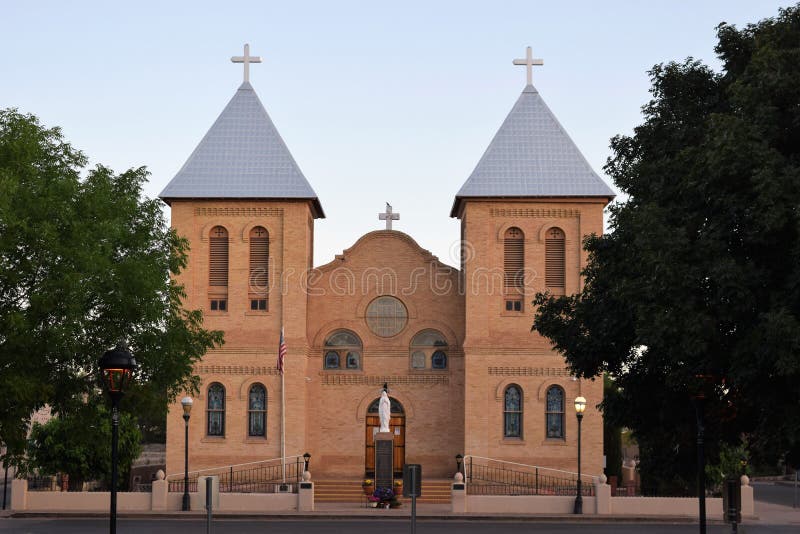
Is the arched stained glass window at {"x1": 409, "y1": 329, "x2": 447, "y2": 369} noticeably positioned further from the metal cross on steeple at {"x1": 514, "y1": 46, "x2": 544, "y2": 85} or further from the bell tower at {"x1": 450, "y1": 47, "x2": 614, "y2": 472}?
the metal cross on steeple at {"x1": 514, "y1": 46, "x2": 544, "y2": 85}

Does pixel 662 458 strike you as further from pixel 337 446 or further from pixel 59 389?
pixel 59 389

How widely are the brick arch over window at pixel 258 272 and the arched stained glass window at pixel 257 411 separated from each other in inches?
118

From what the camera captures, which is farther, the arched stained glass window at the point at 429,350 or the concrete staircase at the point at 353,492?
the arched stained glass window at the point at 429,350

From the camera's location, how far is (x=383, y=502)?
36125mm

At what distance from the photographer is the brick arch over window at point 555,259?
139ft

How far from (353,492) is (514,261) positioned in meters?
10.2

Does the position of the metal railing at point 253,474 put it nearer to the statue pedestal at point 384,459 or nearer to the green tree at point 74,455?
the green tree at point 74,455

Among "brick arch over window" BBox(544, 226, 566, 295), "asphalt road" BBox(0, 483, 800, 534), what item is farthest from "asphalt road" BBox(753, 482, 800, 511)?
"asphalt road" BBox(0, 483, 800, 534)

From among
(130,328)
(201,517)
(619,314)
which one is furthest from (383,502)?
(619,314)

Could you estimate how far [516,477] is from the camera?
1615 inches

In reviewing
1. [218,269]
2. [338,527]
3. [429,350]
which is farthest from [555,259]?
[338,527]

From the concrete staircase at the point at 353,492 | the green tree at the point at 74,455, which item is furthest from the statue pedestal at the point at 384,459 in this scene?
the green tree at the point at 74,455

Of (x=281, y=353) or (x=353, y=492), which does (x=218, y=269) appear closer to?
(x=281, y=353)

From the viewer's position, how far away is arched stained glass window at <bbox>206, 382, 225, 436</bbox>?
138 ft
